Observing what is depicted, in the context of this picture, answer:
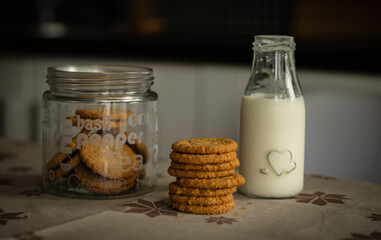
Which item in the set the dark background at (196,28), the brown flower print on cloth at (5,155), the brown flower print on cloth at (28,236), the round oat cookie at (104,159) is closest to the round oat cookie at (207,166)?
the round oat cookie at (104,159)

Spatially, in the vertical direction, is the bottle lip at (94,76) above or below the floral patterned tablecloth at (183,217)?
above

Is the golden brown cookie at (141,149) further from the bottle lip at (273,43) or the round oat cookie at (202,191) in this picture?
the bottle lip at (273,43)

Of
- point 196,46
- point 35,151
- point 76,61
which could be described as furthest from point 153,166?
point 76,61

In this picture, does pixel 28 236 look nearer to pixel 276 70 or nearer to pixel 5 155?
pixel 276 70

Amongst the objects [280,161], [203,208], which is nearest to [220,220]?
[203,208]

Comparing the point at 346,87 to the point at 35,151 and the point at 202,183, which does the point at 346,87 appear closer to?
the point at 35,151

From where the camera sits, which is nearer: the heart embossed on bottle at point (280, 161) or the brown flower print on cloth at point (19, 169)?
the heart embossed on bottle at point (280, 161)

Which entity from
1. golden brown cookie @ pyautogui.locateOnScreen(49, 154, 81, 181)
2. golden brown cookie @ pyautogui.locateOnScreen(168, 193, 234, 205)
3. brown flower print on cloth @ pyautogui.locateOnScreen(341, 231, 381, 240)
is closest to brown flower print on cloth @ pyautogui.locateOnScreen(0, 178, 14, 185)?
golden brown cookie @ pyautogui.locateOnScreen(49, 154, 81, 181)

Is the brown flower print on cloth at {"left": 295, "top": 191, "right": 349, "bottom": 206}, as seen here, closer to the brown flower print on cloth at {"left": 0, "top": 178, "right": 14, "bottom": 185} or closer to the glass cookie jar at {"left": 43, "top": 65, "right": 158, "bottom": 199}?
the glass cookie jar at {"left": 43, "top": 65, "right": 158, "bottom": 199}
